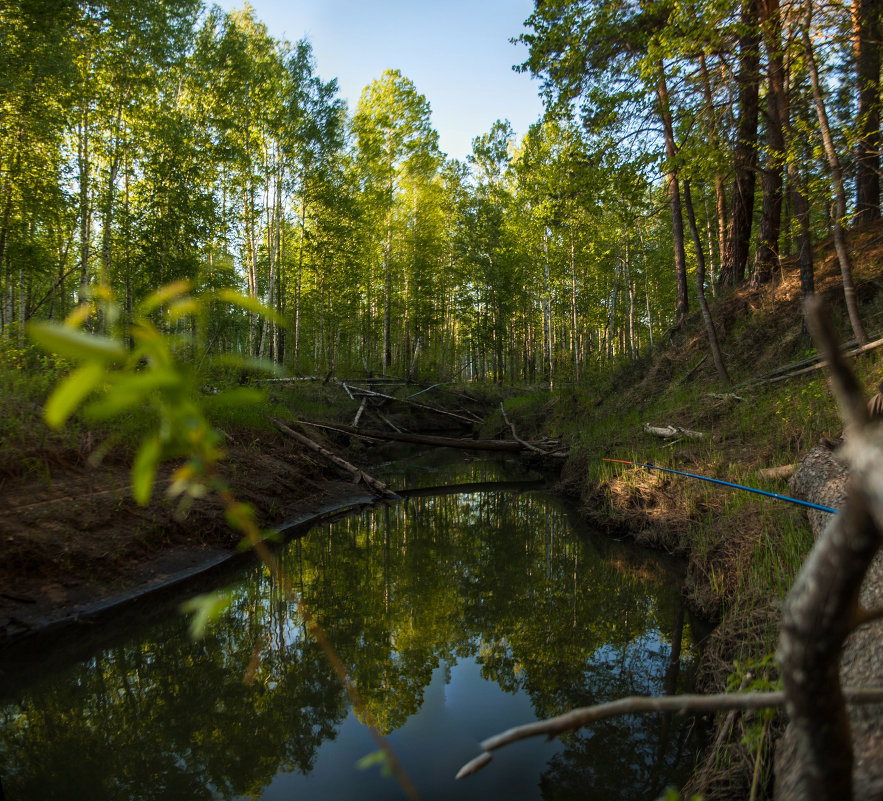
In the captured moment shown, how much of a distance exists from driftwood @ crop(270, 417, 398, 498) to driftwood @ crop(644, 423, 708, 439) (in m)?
4.63

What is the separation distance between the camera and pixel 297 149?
59.6ft

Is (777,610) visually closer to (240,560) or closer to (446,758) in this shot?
(446,758)

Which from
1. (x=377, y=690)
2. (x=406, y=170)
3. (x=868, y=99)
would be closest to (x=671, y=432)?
(x=868, y=99)

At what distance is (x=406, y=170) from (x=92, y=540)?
22194 millimetres

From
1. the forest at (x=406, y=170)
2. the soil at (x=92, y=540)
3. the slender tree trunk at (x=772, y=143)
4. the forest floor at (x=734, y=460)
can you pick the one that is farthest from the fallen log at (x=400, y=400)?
the slender tree trunk at (x=772, y=143)

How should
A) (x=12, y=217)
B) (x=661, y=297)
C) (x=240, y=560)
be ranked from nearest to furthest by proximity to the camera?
1. (x=240, y=560)
2. (x=12, y=217)
3. (x=661, y=297)

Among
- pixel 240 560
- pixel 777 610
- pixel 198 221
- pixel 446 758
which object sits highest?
pixel 198 221

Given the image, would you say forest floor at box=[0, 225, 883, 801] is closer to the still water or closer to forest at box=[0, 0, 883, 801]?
forest at box=[0, 0, 883, 801]

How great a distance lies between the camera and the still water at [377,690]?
2.89m

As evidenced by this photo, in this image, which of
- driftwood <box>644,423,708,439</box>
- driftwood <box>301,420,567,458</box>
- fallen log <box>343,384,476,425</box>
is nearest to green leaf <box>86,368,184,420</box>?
driftwood <box>644,423,708,439</box>

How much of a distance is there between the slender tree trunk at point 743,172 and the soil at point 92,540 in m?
9.69

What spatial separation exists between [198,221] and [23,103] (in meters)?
5.26

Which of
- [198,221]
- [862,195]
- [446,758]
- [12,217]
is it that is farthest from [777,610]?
[198,221]

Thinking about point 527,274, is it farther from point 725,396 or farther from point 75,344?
point 75,344
